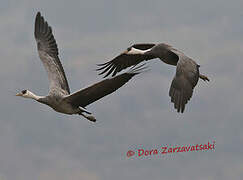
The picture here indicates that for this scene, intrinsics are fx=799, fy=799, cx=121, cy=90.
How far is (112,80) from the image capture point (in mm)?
20812

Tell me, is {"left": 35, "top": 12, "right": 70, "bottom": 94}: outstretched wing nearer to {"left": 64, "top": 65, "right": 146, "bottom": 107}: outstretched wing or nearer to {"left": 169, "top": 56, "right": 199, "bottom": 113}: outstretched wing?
{"left": 64, "top": 65, "right": 146, "bottom": 107}: outstretched wing

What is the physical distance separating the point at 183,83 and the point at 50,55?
6.54 m

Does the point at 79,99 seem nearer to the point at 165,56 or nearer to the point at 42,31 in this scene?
the point at 165,56

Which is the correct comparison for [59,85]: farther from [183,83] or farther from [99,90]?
[183,83]

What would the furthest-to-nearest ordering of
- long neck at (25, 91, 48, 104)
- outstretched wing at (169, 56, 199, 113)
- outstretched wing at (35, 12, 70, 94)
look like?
outstretched wing at (35, 12, 70, 94) → long neck at (25, 91, 48, 104) → outstretched wing at (169, 56, 199, 113)

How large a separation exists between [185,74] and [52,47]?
6631 mm

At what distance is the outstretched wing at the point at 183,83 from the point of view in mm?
20234

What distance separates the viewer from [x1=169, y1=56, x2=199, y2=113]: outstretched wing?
20.2 m

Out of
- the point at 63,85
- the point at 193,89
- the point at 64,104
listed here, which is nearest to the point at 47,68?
the point at 63,85

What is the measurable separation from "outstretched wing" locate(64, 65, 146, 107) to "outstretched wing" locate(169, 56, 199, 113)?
1039 mm

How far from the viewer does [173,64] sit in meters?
24.4

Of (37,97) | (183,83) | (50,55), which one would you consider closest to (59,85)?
(37,97)

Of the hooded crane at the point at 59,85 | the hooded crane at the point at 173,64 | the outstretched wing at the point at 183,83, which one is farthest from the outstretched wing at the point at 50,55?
the outstretched wing at the point at 183,83

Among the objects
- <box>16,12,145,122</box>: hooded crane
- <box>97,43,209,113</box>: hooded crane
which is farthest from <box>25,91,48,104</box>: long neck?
<box>97,43,209,113</box>: hooded crane
